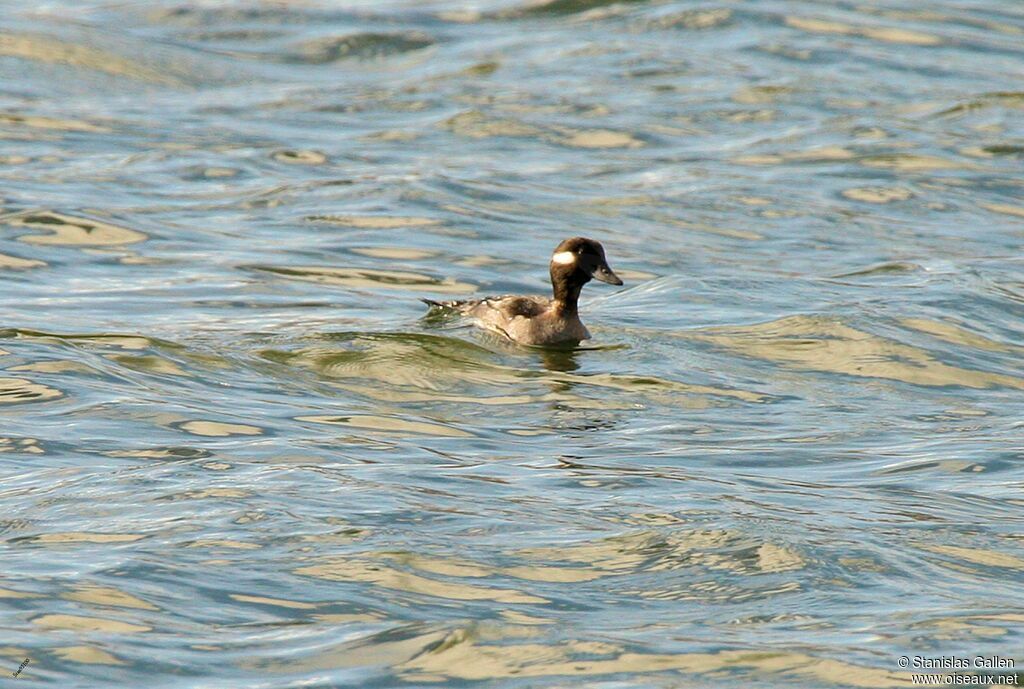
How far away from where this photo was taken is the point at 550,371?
514 inches

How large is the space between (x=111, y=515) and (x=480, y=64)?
57.3 ft

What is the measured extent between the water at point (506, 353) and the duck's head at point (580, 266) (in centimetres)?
53

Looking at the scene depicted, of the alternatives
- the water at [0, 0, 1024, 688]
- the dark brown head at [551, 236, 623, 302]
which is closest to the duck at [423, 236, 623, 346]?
the dark brown head at [551, 236, 623, 302]

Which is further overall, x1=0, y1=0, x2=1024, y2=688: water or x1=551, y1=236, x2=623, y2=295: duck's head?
x1=551, y1=236, x2=623, y2=295: duck's head

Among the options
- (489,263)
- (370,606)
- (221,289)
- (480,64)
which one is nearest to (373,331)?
(221,289)

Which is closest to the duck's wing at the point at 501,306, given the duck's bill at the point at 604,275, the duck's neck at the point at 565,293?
the duck's neck at the point at 565,293

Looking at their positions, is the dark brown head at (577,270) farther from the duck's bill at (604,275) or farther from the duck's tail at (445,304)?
the duck's tail at (445,304)

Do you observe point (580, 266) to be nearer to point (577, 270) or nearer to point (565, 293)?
point (577, 270)

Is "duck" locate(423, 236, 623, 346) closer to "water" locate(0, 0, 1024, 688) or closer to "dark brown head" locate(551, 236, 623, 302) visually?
"dark brown head" locate(551, 236, 623, 302)

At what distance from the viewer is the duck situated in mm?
13891

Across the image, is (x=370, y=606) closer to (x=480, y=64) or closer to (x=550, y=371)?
(x=550, y=371)

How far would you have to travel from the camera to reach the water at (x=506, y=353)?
748 cm

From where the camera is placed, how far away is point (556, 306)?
46.4 ft

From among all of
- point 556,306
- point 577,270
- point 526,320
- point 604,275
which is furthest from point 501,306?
point 604,275
